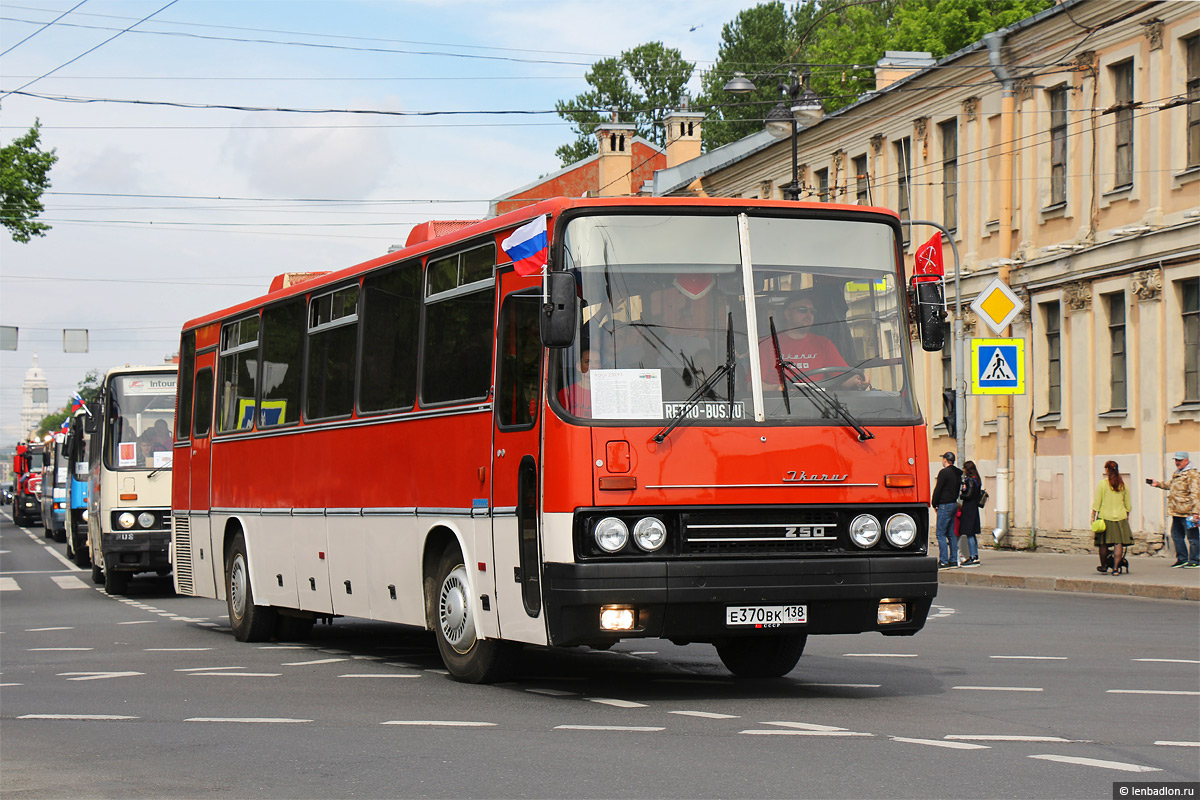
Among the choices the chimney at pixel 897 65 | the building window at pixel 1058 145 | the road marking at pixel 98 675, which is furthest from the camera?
the chimney at pixel 897 65

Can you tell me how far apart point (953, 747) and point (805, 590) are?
1951 millimetres

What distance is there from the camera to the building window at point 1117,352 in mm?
32688

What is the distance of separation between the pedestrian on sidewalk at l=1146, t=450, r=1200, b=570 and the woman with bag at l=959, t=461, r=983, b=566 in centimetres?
331

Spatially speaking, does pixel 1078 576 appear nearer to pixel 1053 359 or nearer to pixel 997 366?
pixel 997 366

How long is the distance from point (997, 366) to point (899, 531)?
1832cm

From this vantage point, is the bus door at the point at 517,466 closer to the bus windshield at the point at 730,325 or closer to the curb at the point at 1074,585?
the bus windshield at the point at 730,325

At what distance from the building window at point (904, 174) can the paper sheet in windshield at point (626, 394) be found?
1264 inches

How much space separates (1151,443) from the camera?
103 ft

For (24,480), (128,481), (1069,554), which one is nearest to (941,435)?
(1069,554)

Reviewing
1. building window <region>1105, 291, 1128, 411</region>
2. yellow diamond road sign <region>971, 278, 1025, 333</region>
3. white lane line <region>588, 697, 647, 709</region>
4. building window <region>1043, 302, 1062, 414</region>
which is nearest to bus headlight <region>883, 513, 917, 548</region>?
white lane line <region>588, 697, 647, 709</region>

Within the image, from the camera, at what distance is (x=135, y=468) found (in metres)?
25.5

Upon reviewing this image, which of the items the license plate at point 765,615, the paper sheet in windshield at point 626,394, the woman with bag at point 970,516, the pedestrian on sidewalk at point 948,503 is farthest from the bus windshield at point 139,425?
the license plate at point 765,615

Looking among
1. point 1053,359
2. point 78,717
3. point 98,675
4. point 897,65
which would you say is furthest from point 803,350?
point 897,65

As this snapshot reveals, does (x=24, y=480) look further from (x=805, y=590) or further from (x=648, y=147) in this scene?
(x=805, y=590)
